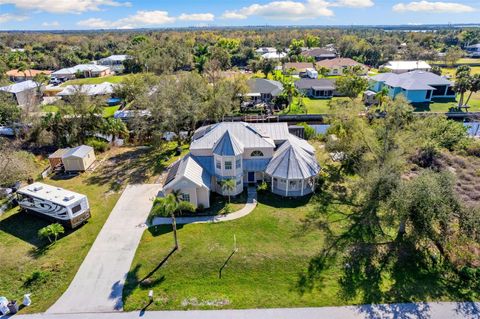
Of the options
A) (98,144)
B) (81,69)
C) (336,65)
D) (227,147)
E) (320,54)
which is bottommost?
(98,144)

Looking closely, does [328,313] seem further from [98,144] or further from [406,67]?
[406,67]

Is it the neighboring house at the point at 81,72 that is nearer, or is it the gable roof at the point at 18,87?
the gable roof at the point at 18,87

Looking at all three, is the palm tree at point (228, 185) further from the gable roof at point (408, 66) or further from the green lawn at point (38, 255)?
the gable roof at point (408, 66)

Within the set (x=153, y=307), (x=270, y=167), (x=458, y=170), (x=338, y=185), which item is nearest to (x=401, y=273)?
(x=338, y=185)

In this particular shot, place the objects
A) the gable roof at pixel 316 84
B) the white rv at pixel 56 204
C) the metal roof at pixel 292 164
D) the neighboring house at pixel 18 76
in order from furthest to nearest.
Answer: the neighboring house at pixel 18 76
the gable roof at pixel 316 84
the metal roof at pixel 292 164
the white rv at pixel 56 204

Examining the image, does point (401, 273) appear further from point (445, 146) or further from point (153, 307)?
point (445, 146)

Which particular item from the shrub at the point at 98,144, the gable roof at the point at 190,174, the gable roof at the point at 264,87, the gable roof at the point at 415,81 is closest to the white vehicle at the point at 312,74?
the gable roof at the point at 415,81

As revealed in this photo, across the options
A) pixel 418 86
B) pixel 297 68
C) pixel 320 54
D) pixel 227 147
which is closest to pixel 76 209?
pixel 227 147
